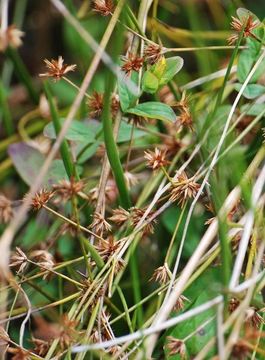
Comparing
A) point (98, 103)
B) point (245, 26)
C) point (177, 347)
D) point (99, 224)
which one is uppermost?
point (245, 26)

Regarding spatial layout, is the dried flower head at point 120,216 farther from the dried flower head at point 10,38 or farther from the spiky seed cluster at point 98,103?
the dried flower head at point 10,38

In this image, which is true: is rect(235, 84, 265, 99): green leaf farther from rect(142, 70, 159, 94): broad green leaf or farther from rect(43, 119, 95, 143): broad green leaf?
rect(43, 119, 95, 143): broad green leaf

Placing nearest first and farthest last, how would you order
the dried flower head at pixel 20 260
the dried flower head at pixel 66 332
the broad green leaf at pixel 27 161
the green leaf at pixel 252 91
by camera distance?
the dried flower head at pixel 66 332
the dried flower head at pixel 20 260
the green leaf at pixel 252 91
the broad green leaf at pixel 27 161

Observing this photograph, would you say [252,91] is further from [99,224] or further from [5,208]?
[5,208]

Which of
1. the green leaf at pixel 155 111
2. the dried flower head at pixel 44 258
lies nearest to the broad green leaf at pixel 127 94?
the green leaf at pixel 155 111

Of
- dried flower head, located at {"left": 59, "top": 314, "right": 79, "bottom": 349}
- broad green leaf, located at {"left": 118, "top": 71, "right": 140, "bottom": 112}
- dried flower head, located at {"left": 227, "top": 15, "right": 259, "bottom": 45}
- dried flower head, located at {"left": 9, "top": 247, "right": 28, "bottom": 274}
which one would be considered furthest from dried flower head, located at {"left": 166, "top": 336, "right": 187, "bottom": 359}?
dried flower head, located at {"left": 227, "top": 15, "right": 259, "bottom": 45}

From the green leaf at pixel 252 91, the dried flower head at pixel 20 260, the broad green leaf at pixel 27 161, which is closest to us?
the dried flower head at pixel 20 260

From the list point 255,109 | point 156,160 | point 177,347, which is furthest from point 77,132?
point 177,347
